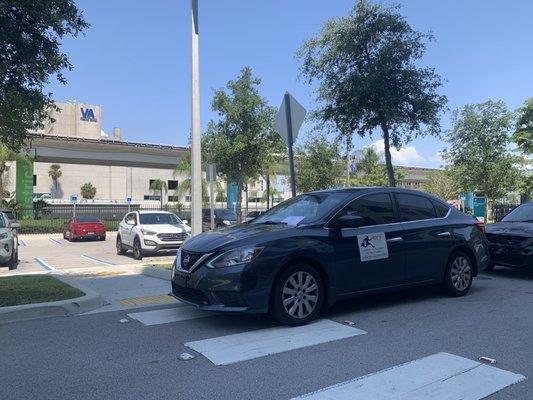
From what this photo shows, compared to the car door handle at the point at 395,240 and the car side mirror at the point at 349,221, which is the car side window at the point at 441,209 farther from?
the car side mirror at the point at 349,221

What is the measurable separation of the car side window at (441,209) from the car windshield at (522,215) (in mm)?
3740

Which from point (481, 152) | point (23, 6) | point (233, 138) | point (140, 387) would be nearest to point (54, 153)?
point (233, 138)

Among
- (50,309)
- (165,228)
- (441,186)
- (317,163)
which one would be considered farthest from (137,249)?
(441,186)

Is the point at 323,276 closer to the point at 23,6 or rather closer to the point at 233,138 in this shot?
the point at 23,6

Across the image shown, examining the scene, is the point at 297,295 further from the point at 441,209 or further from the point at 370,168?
the point at 370,168

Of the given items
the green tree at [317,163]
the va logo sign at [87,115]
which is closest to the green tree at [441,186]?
the green tree at [317,163]

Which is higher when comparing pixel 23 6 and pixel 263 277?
pixel 23 6

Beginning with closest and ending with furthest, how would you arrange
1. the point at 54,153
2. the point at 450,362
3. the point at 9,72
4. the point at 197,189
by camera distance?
1. the point at 450,362
2. the point at 9,72
3. the point at 197,189
4. the point at 54,153

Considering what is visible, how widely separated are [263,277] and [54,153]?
39.7 meters

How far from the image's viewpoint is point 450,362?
4.79 metres

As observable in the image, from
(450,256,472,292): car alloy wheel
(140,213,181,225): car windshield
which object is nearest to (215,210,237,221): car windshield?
(140,213,181,225): car windshield

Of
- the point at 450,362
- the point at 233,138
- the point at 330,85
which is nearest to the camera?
the point at 450,362

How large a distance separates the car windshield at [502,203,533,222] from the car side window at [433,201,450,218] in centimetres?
374

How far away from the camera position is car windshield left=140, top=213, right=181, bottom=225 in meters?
17.5
